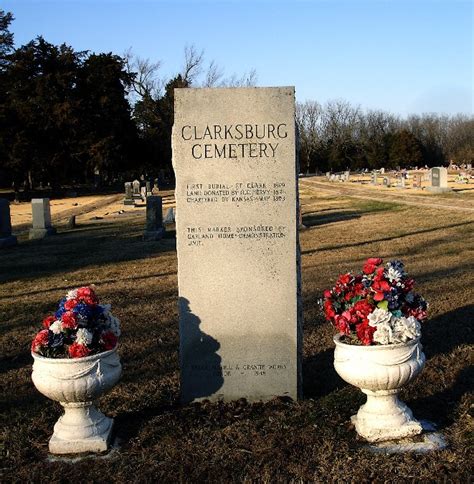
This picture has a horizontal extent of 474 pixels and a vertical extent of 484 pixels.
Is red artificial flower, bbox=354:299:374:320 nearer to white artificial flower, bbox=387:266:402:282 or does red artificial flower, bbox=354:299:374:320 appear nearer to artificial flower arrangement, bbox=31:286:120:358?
white artificial flower, bbox=387:266:402:282

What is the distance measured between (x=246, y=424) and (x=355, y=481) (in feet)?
3.88

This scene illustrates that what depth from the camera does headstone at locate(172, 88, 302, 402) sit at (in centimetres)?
516

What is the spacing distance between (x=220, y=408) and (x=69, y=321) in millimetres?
1644

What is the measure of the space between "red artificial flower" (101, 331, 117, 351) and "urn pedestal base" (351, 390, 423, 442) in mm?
1917

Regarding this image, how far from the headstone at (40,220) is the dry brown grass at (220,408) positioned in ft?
26.9

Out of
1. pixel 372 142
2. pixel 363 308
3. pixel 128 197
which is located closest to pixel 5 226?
pixel 363 308

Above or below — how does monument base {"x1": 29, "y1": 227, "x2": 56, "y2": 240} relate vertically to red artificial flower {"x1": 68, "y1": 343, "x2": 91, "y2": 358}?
below

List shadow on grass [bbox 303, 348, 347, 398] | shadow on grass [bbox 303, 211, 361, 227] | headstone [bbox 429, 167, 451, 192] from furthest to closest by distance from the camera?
headstone [bbox 429, 167, 451, 192]
shadow on grass [bbox 303, 211, 361, 227]
shadow on grass [bbox 303, 348, 347, 398]

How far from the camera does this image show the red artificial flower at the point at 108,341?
14.7 feet

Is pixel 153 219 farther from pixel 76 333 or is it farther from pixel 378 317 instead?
pixel 378 317

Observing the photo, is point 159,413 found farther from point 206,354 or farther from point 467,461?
point 467,461


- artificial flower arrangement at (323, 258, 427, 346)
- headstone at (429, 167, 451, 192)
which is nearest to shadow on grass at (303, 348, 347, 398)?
artificial flower arrangement at (323, 258, 427, 346)

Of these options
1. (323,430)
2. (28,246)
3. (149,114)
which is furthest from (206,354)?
(149,114)

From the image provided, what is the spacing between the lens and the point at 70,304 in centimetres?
450
